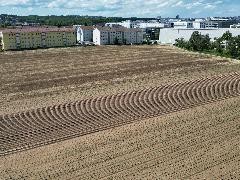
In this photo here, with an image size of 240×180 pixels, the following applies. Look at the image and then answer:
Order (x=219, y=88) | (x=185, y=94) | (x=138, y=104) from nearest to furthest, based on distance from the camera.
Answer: (x=138, y=104) < (x=185, y=94) < (x=219, y=88)

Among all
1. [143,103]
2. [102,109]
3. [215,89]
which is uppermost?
[215,89]

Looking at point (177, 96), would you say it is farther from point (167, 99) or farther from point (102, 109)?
point (102, 109)

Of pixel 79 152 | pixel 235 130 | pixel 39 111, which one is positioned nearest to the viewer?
pixel 79 152

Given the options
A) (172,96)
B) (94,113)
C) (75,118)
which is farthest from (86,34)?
(75,118)

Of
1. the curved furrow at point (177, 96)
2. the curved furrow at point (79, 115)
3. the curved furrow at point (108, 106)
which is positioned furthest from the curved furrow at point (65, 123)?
the curved furrow at point (177, 96)

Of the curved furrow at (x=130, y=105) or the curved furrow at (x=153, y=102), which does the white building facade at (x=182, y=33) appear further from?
the curved furrow at (x=130, y=105)

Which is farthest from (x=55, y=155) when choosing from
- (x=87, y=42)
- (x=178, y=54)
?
(x=87, y=42)

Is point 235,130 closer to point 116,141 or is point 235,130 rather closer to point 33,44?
point 116,141
